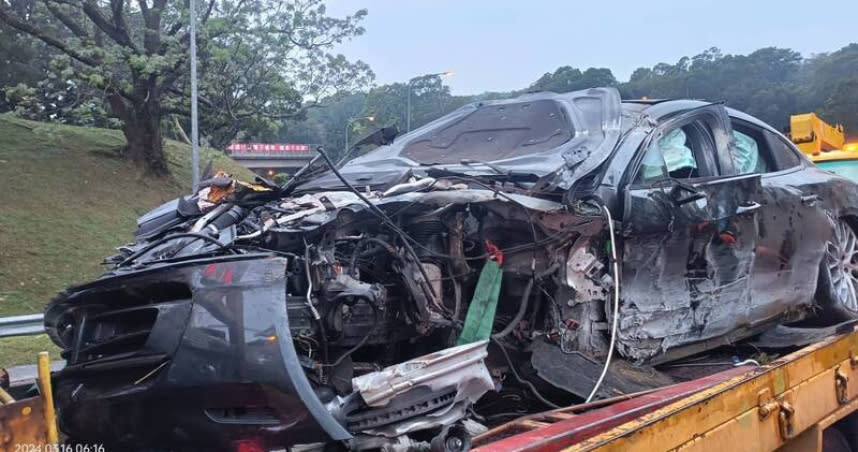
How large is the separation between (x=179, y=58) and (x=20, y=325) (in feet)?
31.4

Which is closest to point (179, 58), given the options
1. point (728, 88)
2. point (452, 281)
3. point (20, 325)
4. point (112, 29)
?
point (112, 29)

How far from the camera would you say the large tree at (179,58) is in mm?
14266

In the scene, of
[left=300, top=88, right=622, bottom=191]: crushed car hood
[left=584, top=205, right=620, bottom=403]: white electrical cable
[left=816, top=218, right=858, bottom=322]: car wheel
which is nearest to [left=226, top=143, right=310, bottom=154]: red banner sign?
[left=300, top=88, right=622, bottom=191]: crushed car hood

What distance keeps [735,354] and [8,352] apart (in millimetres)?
6003

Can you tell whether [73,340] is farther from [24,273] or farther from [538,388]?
[24,273]

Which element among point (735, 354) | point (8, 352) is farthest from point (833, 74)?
point (8, 352)

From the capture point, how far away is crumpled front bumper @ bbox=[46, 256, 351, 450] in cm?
239

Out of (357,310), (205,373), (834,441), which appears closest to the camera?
(205,373)

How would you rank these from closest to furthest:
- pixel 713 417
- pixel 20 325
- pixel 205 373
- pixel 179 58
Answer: pixel 205 373, pixel 713 417, pixel 20 325, pixel 179 58

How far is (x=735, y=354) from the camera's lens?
4355 mm

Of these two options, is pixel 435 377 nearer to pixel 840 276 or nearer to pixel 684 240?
pixel 684 240

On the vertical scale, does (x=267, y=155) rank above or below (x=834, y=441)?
above

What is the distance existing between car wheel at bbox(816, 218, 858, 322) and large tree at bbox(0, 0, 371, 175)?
1228cm

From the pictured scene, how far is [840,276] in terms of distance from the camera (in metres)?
4.96
